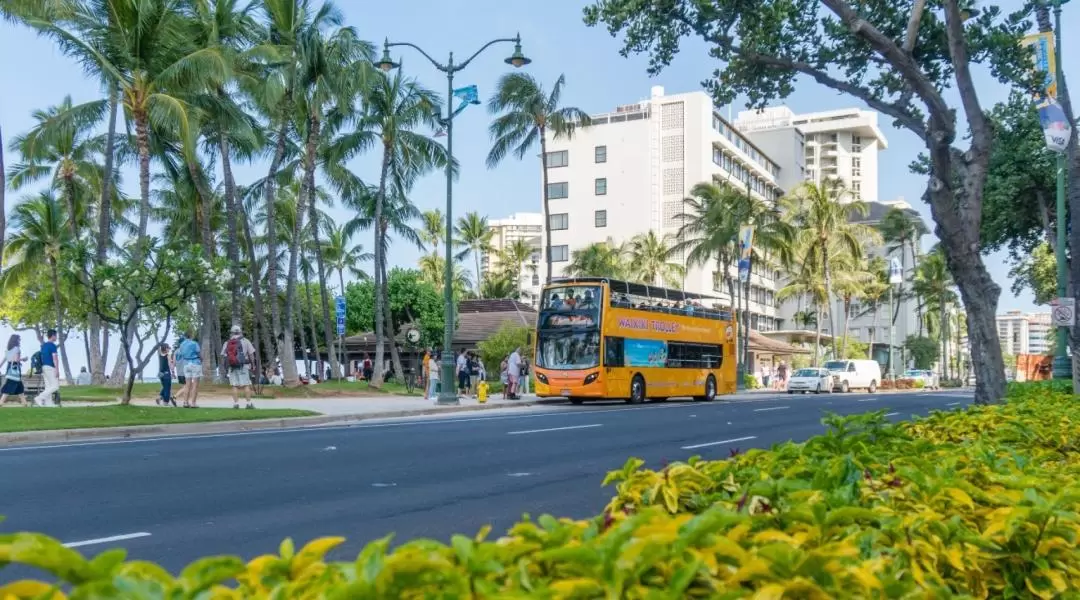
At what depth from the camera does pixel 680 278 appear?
7219 centimetres

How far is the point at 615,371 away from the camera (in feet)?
98.9

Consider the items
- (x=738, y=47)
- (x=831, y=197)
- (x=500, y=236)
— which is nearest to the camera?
(x=738, y=47)

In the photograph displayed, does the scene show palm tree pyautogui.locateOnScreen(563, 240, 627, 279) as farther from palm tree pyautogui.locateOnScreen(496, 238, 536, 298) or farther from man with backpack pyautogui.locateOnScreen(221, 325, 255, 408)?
man with backpack pyautogui.locateOnScreen(221, 325, 255, 408)

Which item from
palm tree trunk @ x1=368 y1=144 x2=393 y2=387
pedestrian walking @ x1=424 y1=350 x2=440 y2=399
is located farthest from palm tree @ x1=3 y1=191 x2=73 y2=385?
pedestrian walking @ x1=424 y1=350 x2=440 y2=399

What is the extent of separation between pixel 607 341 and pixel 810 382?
70.7 ft

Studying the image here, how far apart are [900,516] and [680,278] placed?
230ft

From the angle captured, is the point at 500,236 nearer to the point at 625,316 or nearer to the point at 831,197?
the point at 831,197

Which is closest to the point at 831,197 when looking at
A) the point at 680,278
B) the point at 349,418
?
the point at 680,278

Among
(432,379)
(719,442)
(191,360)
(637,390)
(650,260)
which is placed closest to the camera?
(719,442)

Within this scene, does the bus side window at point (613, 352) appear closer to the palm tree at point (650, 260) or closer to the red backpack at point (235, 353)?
the red backpack at point (235, 353)

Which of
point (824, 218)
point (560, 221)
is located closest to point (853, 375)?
point (824, 218)

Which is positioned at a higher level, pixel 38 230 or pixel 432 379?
pixel 38 230

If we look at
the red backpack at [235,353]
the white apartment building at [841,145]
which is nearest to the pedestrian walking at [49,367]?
the red backpack at [235,353]

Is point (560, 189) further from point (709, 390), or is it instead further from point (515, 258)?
point (709, 390)
